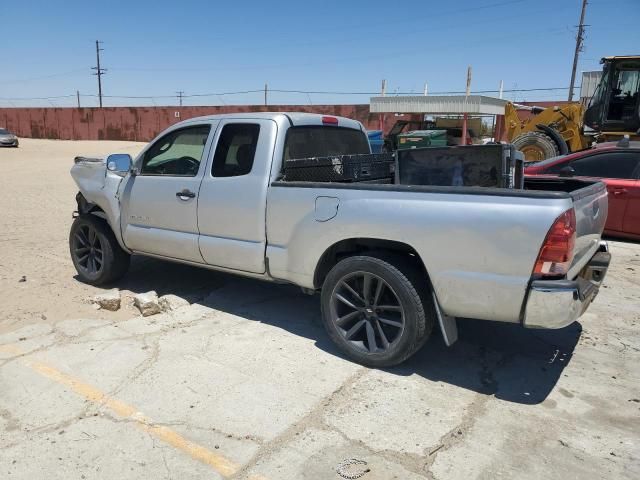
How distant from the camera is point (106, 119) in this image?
1693 inches

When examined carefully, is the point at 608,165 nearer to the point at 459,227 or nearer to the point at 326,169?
the point at 326,169

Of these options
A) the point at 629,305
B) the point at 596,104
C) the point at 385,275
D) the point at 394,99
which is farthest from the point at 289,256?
the point at 394,99

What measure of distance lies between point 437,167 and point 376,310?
4.29 feet

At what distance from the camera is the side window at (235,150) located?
174 inches

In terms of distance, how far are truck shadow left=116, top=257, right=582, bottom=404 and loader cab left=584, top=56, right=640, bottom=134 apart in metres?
10.4

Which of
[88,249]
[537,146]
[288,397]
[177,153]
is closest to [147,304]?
[88,249]

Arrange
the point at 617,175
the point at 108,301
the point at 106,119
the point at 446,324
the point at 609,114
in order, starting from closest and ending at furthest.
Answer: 1. the point at 446,324
2. the point at 108,301
3. the point at 617,175
4. the point at 609,114
5. the point at 106,119

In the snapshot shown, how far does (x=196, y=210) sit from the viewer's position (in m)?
4.70

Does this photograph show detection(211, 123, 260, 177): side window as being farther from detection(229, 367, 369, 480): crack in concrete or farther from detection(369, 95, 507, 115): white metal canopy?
detection(369, 95, 507, 115): white metal canopy

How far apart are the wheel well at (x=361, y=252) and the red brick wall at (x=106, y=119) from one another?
27909 mm

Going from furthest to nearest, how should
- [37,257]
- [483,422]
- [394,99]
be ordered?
[394,99], [37,257], [483,422]

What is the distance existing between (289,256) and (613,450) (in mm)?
2465

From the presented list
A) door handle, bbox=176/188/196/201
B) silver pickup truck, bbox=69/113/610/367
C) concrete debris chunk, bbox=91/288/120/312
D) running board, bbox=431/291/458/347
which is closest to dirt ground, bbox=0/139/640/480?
concrete debris chunk, bbox=91/288/120/312

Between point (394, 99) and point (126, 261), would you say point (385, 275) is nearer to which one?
point (126, 261)
